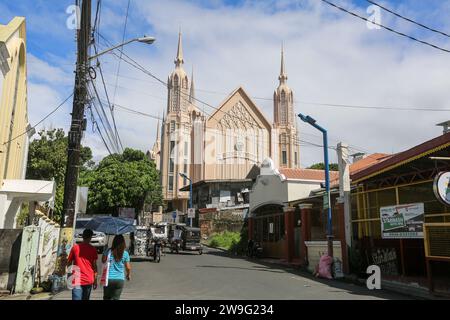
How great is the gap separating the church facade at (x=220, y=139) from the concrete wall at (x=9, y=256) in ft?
161

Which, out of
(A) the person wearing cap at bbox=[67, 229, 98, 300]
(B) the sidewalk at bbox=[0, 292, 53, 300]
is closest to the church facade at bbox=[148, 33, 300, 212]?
(B) the sidewalk at bbox=[0, 292, 53, 300]

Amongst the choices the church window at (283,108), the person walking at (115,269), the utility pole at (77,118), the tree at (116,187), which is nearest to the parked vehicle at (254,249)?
the utility pole at (77,118)

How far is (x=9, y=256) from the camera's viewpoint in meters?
11.9

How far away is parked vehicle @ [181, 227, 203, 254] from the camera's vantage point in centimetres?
2961

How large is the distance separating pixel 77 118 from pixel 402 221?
11116mm

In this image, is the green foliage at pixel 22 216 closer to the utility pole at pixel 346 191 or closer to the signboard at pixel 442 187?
the utility pole at pixel 346 191

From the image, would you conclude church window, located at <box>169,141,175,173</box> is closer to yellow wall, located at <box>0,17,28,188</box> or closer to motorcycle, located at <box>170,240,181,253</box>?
motorcycle, located at <box>170,240,181,253</box>

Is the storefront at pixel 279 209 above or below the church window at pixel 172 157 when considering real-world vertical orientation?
below

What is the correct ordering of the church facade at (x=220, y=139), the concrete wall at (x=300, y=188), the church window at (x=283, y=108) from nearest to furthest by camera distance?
the concrete wall at (x=300, y=188)
the church facade at (x=220, y=139)
the church window at (x=283, y=108)

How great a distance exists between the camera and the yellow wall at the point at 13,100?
1458 cm

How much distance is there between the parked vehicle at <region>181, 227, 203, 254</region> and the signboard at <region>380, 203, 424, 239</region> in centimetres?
1609

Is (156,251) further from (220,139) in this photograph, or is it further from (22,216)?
(220,139)

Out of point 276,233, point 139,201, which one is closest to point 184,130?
point 139,201

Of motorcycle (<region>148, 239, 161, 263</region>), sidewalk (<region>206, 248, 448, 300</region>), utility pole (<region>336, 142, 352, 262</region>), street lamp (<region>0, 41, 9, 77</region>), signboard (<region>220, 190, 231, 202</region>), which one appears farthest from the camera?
signboard (<region>220, 190, 231, 202</region>)
